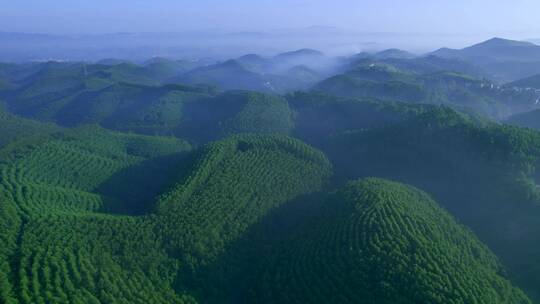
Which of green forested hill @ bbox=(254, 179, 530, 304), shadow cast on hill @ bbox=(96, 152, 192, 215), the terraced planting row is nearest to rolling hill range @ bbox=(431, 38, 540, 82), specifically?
the terraced planting row

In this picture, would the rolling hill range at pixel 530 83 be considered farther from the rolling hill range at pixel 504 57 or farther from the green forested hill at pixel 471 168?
the green forested hill at pixel 471 168

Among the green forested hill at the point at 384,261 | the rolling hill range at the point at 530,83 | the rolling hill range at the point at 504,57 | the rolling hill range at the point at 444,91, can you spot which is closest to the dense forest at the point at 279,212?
the green forested hill at the point at 384,261

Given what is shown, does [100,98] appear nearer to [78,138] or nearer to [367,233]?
[78,138]

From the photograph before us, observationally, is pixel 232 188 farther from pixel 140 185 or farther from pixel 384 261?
pixel 384 261

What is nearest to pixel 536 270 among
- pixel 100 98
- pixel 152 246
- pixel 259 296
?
pixel 259 296

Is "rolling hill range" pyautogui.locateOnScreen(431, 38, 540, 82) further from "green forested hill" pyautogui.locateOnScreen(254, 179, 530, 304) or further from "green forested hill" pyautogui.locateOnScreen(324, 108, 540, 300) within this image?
"green forested hill" pyautogui.locateOnScreen(254, 179, 530, 304)

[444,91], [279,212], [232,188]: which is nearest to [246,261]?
[279,212]
